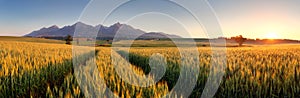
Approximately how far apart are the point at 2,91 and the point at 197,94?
3.61m

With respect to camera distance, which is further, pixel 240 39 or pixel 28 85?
pixel 240 39

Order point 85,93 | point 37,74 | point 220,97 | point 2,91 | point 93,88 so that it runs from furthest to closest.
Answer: point 37,74
point 220,97
point 2,91
point 93,88
point 85,93

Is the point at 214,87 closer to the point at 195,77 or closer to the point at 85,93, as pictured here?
the point at 195,77

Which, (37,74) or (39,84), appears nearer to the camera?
(39,84)

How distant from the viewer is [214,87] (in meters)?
→ 5.80

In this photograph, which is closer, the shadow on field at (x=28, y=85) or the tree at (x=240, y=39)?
the shadow on field at (x=28, y=85)

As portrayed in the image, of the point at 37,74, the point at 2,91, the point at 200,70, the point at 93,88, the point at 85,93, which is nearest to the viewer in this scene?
the point at 85,93

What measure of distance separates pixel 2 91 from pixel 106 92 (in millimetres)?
2249

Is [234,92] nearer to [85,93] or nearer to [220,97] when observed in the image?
[220,97]

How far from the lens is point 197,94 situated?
18.3 feet

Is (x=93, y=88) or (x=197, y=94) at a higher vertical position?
(x=93, y=88)

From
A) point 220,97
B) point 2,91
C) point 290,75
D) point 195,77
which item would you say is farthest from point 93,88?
point 290,75

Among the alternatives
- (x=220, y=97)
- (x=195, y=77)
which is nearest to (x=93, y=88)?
(x=220, y=97)

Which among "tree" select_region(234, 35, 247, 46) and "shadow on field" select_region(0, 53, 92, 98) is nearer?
"shadow on field" select_region(0, 53, 92, 98)
